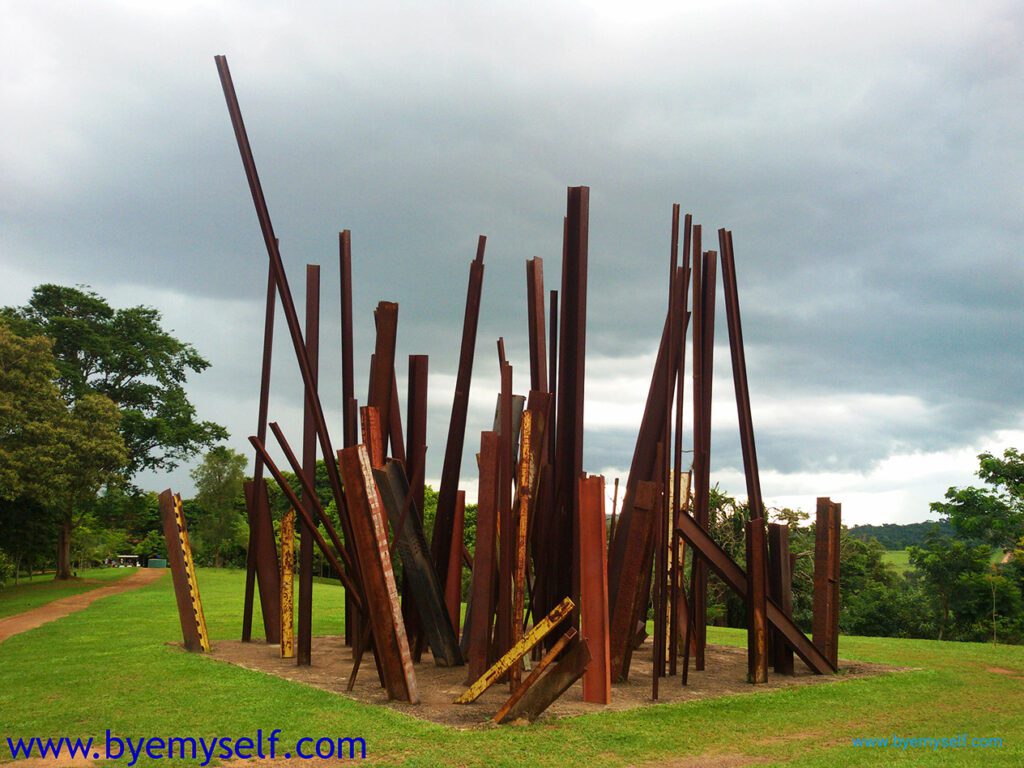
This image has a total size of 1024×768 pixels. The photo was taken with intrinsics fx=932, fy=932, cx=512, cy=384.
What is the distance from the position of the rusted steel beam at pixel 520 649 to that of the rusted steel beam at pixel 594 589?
1.75 ft

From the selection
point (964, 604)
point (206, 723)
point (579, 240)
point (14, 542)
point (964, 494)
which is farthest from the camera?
point (14, 542)

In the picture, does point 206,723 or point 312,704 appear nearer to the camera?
point 206,723

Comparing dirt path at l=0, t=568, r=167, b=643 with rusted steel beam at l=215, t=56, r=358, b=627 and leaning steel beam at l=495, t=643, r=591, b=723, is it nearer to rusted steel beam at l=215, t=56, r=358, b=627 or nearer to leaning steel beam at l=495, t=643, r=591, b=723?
rusted steel beam at l=215, t=56, r=358, b=627

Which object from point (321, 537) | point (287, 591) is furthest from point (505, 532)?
point (287, 591)

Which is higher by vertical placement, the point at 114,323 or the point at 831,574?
the point at 114,323

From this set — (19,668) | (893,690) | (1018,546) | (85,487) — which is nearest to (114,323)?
(85,487)

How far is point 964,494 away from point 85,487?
2297 centimetres

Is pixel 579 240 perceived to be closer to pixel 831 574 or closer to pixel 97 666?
pixel 831 574

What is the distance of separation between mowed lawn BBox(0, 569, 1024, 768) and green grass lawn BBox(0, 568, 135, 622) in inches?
524

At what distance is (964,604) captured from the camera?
20.1 meters

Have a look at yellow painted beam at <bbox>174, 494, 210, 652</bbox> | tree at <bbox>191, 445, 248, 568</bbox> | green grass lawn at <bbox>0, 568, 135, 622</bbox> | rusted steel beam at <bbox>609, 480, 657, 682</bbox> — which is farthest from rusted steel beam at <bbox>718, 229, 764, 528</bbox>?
tree at <bbox>191, 445, 248, 568</bbox>

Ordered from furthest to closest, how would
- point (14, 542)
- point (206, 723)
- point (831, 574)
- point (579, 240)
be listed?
point (14, 542) → point (831, 574) → point (579, 240) → point (206, 723)

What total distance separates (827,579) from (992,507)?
15.8 meters

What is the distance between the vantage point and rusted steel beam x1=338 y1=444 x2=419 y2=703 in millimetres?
6590
